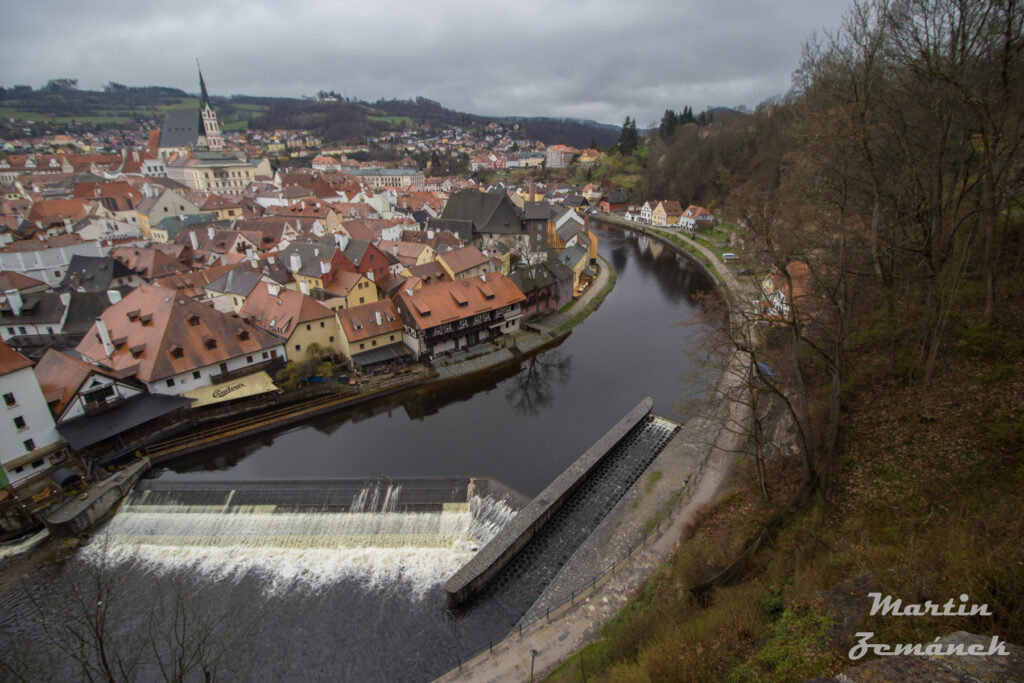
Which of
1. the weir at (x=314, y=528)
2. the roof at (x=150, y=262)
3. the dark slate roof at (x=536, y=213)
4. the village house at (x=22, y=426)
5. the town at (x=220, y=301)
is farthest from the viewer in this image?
the dark slate roof at (x=536, y=213)

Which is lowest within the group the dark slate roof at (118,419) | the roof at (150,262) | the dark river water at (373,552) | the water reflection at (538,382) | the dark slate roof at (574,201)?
the dark river water at (373,552)

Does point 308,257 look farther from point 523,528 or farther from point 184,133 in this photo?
point 184,133

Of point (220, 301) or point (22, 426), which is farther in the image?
point (220, 301)

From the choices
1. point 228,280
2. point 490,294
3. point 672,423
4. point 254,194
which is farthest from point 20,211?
point 672,423

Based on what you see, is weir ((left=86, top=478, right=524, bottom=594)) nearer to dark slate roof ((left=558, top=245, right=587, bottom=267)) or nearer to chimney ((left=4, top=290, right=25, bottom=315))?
chimney ((left=4, top=290, right=25, bottom=315))

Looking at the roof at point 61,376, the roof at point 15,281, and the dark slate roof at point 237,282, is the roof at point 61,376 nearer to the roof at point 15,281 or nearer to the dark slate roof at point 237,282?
the dark slate roof at point 237,282

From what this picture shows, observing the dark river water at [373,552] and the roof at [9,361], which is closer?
the dark river water at [373,552]

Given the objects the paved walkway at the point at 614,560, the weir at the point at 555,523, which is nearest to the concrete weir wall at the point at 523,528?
the weir at the point at 555,523

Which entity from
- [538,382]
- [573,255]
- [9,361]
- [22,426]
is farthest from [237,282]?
[573,255]

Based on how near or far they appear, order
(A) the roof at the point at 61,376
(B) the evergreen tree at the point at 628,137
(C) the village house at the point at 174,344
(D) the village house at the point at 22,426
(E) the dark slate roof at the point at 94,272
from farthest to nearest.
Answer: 1. (B) the evergreen tree at the point at 628,137
2. (E) the dark slate roof at the point at 94,272
3. (C) the village house at the point at 174,344
4. (A) the roof at the point at 61,376
5. (D) the village house at the point at 22,426
